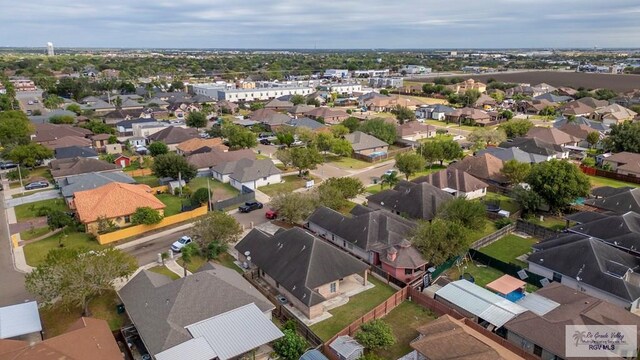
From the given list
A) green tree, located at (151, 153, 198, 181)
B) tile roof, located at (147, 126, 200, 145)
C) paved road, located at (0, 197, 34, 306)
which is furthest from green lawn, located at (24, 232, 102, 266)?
tile roof, located at (147, 126, 200, 145)

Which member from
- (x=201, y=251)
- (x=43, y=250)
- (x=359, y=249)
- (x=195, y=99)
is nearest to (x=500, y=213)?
(x=359, y=249)

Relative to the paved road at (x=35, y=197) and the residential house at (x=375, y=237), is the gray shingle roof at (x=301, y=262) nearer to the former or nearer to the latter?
the residential house at (x=375, y=237)

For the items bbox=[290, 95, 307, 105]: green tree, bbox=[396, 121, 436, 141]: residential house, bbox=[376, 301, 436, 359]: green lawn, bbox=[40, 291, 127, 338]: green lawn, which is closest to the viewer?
bbox=[376, 301, 436, 359]: green lawn

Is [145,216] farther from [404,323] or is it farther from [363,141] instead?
[363,141]

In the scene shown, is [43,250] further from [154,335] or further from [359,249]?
[359,249]

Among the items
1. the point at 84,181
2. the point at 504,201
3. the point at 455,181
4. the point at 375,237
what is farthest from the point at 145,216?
the point at 504,201

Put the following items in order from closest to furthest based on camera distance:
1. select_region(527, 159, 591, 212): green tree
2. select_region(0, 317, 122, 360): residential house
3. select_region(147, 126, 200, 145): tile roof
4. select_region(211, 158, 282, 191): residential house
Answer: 1. select_region(0, 317, 122, 360): residential house
2. select_region(527, 159, 591, 212): green tree
3. select_region(211, 158, 282, 191): residential house
4. select_region(147, 126, 200, 145): tile roof

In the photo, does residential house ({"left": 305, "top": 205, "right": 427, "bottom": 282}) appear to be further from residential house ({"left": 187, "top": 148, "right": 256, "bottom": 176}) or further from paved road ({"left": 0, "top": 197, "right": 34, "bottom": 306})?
residential house ({"left": 187, "top": 148, "right": 256, "bottom": 176})
